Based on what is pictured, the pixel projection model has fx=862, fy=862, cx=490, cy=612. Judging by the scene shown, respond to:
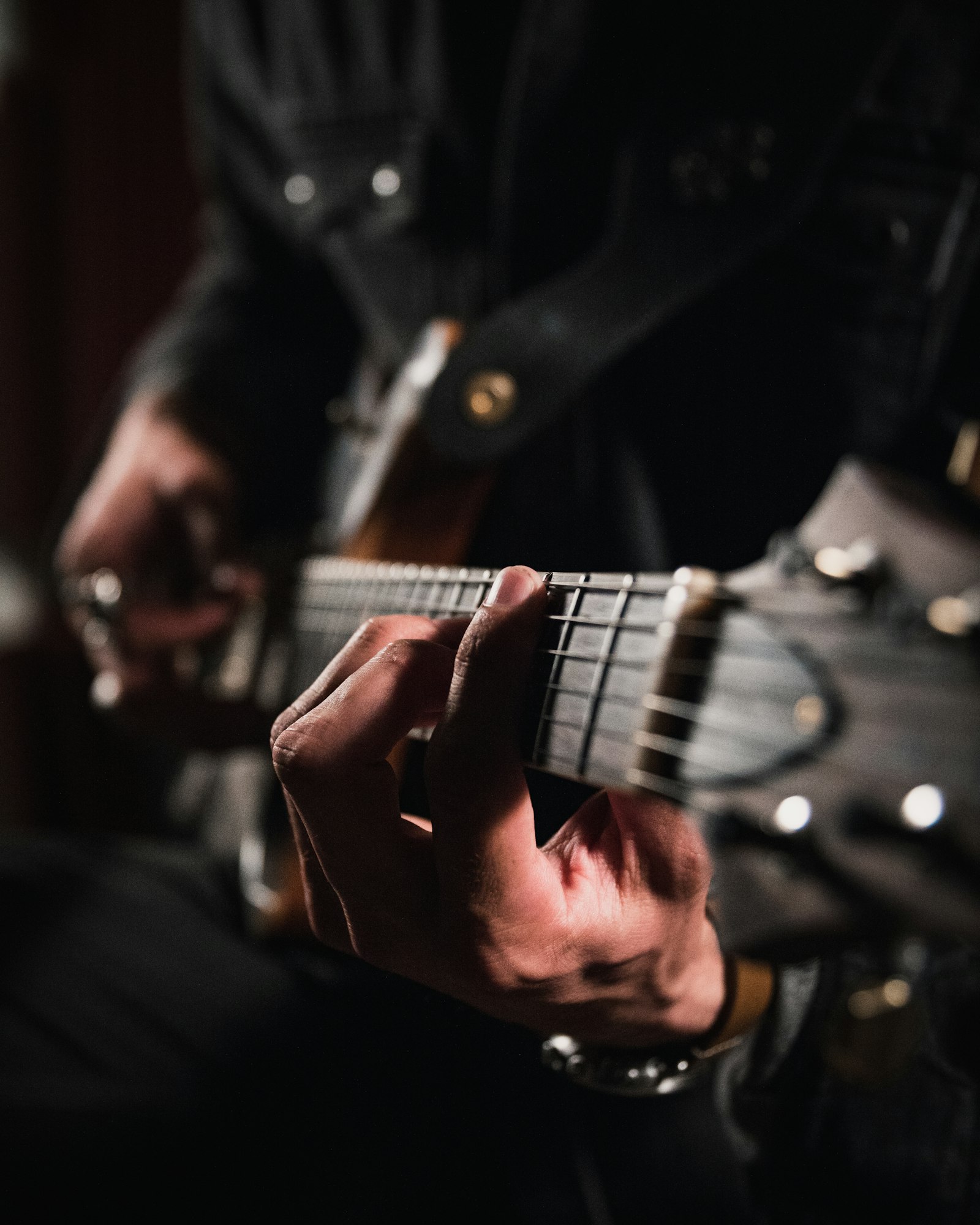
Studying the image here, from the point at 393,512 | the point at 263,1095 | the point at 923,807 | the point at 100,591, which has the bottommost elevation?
the point at 263,1095

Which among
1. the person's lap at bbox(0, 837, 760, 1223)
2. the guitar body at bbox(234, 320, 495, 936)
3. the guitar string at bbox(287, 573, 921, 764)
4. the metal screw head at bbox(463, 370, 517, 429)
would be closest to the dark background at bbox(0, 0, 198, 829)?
the person's lap at bbox(0, 837, 760, 1223)

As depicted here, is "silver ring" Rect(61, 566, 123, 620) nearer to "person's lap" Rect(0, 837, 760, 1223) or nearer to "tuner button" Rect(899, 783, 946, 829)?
"person's lap" Rect(0, 837, 760, 1223)

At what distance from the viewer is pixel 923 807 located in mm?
165

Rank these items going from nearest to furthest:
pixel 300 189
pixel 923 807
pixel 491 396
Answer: pixel 923 807, pixel 491 396, pixel 300 189

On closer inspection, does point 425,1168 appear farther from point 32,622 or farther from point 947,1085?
point 32,622

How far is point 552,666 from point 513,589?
0.07 ft

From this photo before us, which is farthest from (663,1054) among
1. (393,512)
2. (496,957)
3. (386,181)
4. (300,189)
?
(300,189)

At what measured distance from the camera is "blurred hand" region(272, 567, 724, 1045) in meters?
0.22

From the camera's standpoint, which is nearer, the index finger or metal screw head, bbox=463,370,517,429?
the index finger

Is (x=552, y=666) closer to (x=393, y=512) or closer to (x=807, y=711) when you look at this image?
(x=807, y=711)

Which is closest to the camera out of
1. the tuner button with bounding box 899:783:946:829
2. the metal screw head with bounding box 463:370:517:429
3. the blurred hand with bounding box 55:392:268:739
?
the tuner button with bounding box 899:783:946:829

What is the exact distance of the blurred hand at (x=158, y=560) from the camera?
807mm

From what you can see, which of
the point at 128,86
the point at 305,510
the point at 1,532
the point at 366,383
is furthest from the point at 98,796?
the point at 128,86

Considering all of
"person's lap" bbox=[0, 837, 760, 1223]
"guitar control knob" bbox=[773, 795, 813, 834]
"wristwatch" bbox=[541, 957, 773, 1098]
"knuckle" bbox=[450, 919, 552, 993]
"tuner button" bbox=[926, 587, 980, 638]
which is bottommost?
"person's lap" bbox=[0, 837, 760, 1223]
